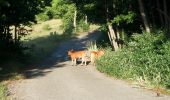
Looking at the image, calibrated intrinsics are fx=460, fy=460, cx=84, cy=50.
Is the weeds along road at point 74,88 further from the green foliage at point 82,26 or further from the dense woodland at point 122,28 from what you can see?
the green foliage at point 82,26

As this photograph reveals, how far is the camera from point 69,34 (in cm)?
6562

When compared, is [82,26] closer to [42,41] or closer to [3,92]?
[42,41]

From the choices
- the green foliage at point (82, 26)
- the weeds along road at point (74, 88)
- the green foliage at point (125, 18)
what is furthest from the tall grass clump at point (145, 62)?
the green foliage at point (82, 26)

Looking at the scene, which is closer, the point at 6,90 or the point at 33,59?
the point at 6,90

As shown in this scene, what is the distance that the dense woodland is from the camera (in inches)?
807

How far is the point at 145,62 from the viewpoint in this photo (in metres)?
19.8

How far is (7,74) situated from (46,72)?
236 centimetres

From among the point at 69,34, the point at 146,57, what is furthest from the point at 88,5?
the point at 69,34

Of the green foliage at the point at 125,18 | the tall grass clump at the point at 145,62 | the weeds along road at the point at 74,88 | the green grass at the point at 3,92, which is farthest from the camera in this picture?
the green foliage at the point at 125,18

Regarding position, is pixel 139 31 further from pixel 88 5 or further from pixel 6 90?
pixel 6 90

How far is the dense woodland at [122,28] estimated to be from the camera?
20.5 meters

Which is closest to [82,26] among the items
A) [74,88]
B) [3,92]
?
[74,88]

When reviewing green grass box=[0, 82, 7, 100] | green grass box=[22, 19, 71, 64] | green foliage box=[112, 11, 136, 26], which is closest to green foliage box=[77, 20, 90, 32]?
green grass box=[22, 19, 71, 64]

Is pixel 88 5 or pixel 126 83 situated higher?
pixel 88 5
